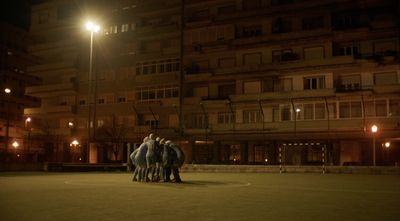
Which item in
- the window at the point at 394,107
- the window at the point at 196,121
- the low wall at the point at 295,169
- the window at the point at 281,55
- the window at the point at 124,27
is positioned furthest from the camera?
the window at the point at 124,27

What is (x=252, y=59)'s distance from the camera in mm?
54469

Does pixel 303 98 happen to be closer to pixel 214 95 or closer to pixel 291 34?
pixel 291 34

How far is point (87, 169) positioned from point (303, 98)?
76.9 ft

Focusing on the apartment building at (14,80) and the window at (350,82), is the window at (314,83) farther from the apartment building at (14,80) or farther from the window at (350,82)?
the apartment building at (14,80)

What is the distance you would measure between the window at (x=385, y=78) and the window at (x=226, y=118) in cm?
1583

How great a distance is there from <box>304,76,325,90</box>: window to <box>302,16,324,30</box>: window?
5.80 meters

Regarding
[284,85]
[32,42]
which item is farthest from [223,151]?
[32,42]

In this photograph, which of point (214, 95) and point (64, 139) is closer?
point (214, 95)

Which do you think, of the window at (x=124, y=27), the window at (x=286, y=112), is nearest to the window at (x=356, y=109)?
the window at (x=286, y=112)

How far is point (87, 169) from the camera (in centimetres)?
3903

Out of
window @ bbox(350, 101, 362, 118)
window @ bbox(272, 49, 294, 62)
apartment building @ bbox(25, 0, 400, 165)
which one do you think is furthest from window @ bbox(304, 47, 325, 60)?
window @ bbox(350, 101, 362, 118)

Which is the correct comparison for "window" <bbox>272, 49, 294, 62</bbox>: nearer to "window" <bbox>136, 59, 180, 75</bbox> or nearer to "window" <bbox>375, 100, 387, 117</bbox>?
"window" <bbox>375, 100, 387, 117</bbox>

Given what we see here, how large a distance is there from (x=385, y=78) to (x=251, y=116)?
14.5m

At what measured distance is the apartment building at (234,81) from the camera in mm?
48531
